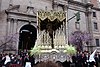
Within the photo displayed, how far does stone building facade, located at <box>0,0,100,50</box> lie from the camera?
70.1ft

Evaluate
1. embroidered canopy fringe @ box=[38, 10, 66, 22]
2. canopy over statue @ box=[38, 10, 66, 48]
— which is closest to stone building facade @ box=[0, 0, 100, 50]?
canopy over statue @ box=[38, 10, 66, 48]

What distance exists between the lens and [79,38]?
987 inches

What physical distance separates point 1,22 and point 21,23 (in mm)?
3050

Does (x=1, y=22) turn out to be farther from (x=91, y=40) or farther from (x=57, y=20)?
(x=91, y=40)

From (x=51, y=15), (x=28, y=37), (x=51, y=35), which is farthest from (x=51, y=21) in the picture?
(x=28, y=37)

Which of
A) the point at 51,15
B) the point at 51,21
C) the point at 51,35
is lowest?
the point at 51,35

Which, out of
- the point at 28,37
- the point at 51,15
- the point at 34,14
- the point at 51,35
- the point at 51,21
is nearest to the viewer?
the point at 51,15

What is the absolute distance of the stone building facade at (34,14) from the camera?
21.4 m

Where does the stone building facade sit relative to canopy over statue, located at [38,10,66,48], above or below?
above

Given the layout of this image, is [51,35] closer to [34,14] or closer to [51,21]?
[51,21]

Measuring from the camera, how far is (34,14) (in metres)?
23.9

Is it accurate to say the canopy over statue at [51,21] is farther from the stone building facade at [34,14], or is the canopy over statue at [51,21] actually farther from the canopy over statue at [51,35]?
the stone building facade at [34,14]

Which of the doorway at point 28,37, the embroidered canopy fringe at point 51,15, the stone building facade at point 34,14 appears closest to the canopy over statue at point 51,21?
the embroidered canopy fringe at point 51,15

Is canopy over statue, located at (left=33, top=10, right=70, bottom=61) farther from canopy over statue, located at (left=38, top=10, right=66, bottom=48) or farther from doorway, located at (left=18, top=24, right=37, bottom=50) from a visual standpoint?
doorway, located at (left=18, top=24, right=37, bottom=50)
